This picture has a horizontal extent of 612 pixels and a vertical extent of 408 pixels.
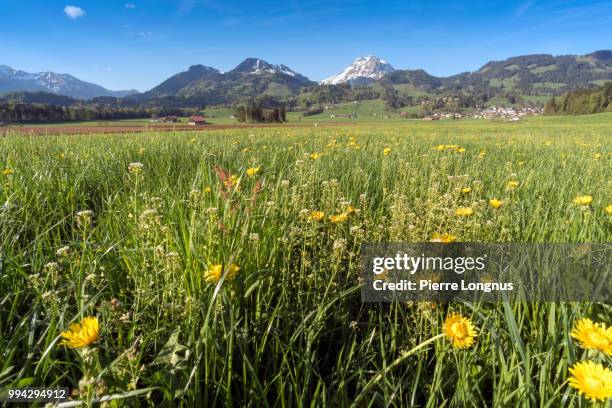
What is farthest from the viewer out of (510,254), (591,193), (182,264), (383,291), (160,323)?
(591,193)

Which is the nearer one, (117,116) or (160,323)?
(160,323)

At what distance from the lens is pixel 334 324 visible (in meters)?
1.73

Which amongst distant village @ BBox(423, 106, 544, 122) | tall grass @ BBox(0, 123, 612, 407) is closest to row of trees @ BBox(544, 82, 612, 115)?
distant village @ BBox(423, 106, 544, 122)

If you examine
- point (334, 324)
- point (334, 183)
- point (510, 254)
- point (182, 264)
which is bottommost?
point (334, 324)

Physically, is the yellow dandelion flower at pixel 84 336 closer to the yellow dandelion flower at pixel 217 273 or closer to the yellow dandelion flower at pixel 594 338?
the yellow dandelion flower at pixel 217 273

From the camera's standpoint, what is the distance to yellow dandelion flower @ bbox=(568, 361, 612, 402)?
948mm

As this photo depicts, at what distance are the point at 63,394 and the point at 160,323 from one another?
0.43 metres

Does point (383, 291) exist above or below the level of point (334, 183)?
below

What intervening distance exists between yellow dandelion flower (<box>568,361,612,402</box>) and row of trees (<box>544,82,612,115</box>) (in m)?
116

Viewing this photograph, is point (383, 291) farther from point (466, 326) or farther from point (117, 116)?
point (117, 116)

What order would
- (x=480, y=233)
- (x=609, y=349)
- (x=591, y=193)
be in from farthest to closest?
1. (x=591, y=193)
2. (x=480, y=233)
3. (x=609, y=349)

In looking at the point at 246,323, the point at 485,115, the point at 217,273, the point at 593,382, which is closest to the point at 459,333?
the point at 593,382

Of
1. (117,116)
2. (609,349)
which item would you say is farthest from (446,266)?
(117,116)

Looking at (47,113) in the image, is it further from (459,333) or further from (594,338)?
(594,338)
